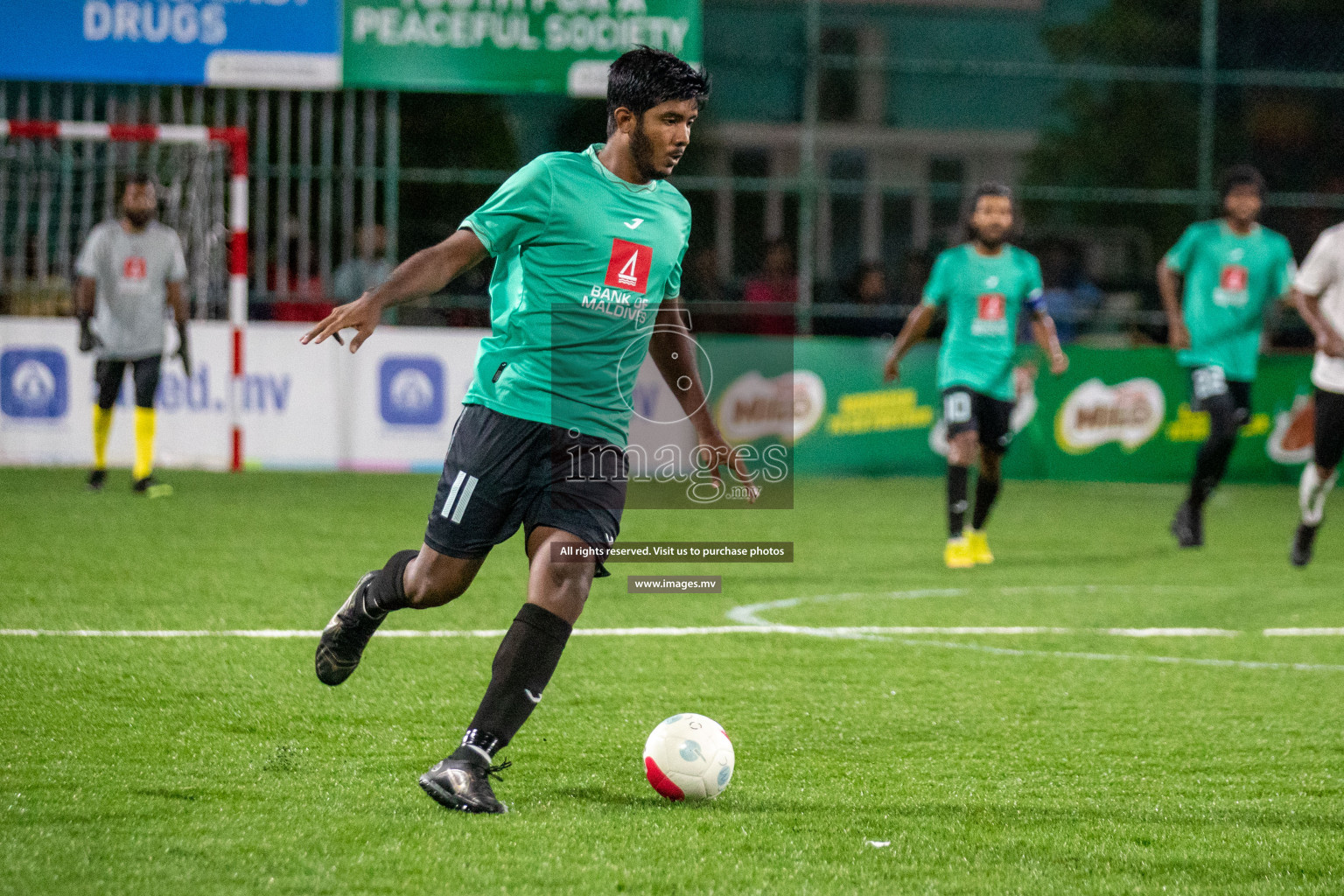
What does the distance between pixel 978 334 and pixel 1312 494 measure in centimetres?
201

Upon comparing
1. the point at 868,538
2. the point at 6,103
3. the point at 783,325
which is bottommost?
the point at 868,538

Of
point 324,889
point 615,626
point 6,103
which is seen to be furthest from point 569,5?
point 324,889

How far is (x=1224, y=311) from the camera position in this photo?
10.3 m

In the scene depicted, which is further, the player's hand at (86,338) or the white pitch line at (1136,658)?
→ the player's hand at (86,338)

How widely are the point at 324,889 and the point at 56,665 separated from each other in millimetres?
2755

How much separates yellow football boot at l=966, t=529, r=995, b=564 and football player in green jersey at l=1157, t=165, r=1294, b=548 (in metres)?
1.37

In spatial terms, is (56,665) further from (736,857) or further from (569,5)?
(569,5)

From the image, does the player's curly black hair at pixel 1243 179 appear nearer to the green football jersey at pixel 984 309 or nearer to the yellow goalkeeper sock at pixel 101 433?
the green football jersey at pixel 984 309

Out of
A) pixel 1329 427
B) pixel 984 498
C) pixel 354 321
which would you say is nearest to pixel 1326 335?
pixel 1329 427

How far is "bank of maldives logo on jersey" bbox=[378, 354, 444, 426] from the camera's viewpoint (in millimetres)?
14195

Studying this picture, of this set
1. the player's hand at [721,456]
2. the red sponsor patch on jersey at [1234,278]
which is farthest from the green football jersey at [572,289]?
the red sponsor patch on jersey at [1234,278]

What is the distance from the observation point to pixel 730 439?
14109 millimetres

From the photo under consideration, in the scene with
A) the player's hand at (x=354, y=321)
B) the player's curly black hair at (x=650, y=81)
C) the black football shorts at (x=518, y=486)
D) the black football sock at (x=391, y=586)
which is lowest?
the black football sock at (x=391, y=586)

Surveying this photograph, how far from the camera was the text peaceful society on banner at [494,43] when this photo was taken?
1454 cm
